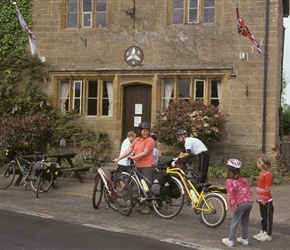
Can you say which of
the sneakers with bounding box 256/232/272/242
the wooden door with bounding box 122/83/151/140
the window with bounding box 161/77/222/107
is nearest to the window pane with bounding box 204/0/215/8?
the window with bounding box 161/77/222/107

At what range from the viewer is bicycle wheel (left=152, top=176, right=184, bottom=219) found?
346 inches

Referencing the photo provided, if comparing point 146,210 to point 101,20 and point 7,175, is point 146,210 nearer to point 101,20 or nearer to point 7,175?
point 7,175

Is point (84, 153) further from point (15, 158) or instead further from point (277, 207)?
point (277, 207)

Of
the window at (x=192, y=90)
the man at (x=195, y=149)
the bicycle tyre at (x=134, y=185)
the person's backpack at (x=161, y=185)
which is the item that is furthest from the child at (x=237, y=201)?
the window at (x=192, y=90)

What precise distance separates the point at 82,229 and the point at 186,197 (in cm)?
206

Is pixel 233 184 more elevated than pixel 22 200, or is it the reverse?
pixel 233 184

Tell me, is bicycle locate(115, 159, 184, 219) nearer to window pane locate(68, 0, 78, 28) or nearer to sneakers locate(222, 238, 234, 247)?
sneakers locate(222, 238, 234, 247)

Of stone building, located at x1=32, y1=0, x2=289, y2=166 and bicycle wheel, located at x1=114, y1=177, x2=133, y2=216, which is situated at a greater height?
stone building, located at x1=32, y1=0, x2=289, y2=166

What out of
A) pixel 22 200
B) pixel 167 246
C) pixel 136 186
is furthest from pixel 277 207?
pixel 22 200

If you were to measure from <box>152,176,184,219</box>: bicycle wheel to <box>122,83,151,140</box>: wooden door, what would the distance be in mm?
6981

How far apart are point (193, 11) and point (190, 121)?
12.3ft

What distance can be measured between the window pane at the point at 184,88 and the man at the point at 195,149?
5132 millimetres

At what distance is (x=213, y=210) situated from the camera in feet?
26.6

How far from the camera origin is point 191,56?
15.2 m
